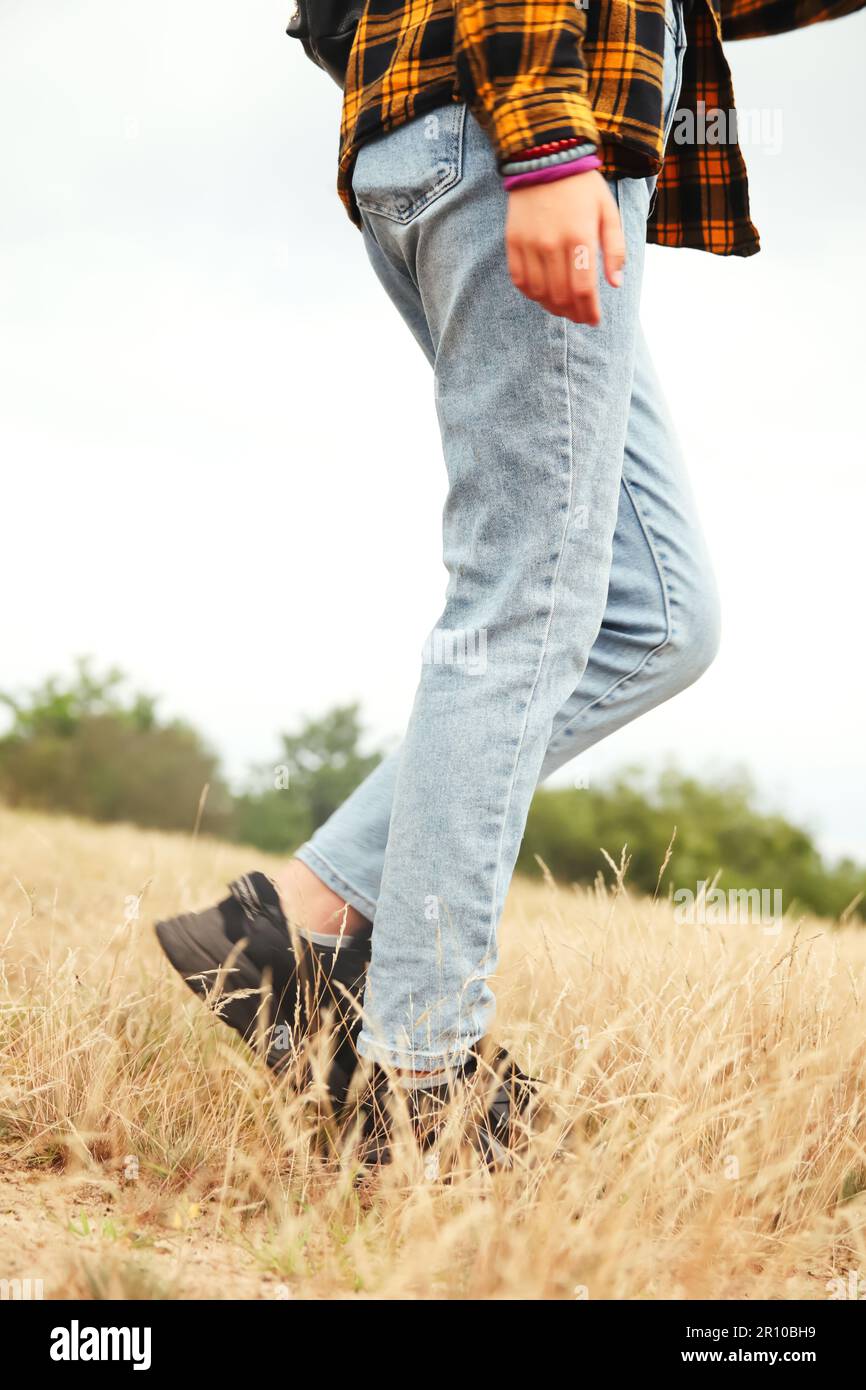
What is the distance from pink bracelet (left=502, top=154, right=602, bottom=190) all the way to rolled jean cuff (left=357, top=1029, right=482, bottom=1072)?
1014 millimetres

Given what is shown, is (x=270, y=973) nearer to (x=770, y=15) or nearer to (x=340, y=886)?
(x=340, y=886)

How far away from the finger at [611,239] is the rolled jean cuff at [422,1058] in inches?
37.2

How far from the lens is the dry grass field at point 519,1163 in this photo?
1137 mm

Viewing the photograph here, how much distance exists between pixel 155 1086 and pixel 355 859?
0.46 metres

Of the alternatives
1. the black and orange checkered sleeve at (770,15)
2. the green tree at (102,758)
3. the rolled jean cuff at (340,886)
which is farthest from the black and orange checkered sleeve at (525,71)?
the green tree at (102,758)

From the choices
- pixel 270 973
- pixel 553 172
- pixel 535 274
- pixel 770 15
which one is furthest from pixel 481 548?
pixel 770 15

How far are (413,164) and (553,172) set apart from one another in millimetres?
217

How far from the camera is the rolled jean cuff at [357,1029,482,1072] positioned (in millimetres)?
1301

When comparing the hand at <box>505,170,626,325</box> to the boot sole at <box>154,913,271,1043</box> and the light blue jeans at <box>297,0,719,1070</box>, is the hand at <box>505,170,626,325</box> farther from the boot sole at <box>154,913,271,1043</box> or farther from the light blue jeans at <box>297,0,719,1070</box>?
the boot sole at <box>154,913,271,1043</box>

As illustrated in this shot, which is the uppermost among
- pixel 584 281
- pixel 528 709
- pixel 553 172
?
pixel 553 172

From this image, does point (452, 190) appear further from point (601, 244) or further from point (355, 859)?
point (355, 859)

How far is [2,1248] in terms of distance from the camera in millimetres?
1198

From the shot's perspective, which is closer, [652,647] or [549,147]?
[549,147]

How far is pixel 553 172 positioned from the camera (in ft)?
3.71
